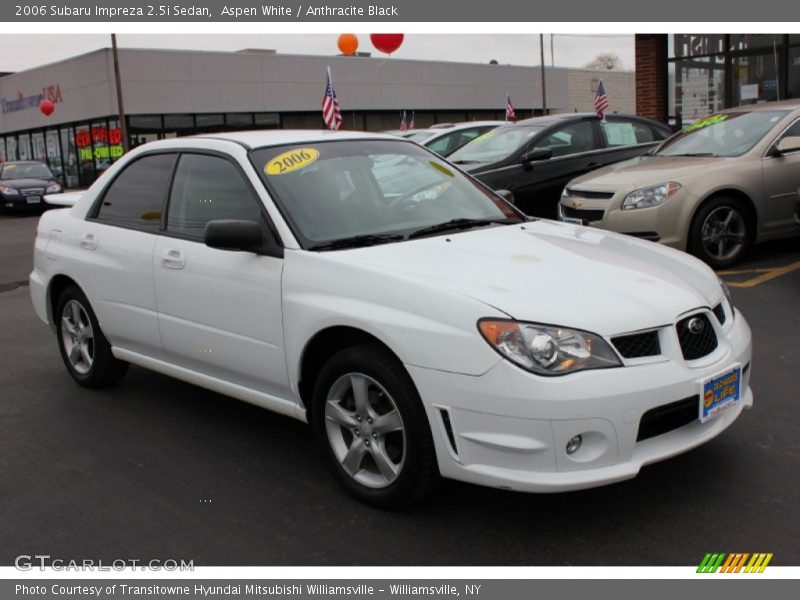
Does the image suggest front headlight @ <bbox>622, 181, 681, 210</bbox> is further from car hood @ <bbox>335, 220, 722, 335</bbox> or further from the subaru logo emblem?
the subaru logo emblem

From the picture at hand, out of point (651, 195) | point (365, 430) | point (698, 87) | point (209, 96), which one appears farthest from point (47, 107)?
point (365, 430)

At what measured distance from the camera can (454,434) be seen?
3.31m

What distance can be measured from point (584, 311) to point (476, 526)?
39.0 inches

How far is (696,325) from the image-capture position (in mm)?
3555

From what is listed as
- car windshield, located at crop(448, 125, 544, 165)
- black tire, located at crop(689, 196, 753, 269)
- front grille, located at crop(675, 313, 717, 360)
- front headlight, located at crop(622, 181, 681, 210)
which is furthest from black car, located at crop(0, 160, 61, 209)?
front grille, located at crop(675, 313, 717, 360)

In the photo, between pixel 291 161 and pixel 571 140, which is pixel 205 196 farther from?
pixel 571 140

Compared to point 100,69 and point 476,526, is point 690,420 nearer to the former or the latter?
point 476,526

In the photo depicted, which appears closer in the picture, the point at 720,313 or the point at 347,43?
the point at 720,313

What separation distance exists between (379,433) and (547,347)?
0.86 metres

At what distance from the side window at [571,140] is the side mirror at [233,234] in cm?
722

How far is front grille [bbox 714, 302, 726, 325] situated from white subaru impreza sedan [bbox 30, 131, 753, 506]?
1 cm

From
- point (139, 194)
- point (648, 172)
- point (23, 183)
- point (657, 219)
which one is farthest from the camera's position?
point (23, 183)

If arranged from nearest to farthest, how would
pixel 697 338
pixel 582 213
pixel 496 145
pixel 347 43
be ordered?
pixel 697 338
pixel 582 213
pixel 496 145
pixel 347 43

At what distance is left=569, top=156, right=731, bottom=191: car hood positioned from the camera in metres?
8.23
